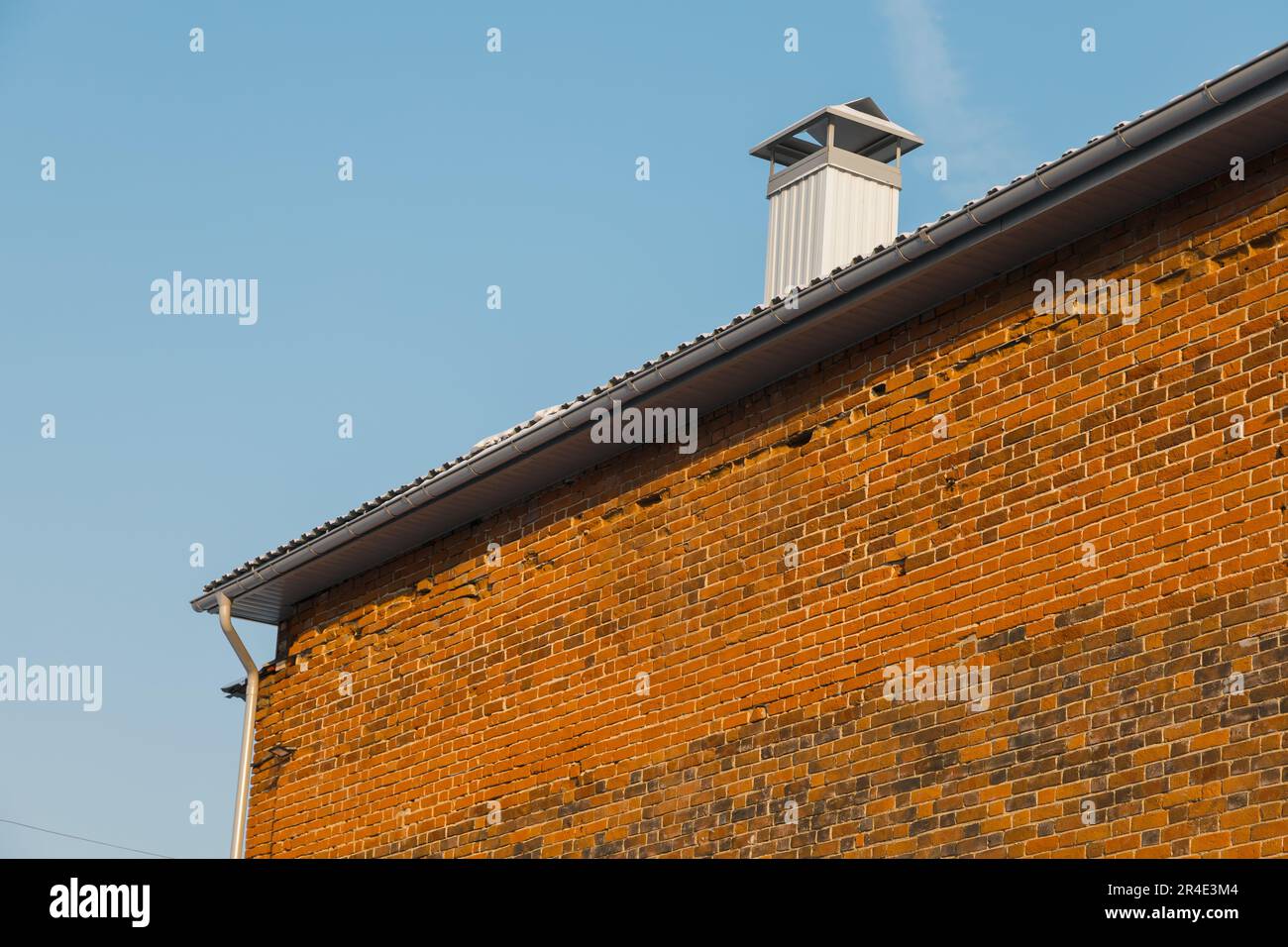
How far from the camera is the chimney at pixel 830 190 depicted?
1408 cm

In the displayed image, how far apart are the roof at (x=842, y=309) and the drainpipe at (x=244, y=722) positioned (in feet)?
0.54

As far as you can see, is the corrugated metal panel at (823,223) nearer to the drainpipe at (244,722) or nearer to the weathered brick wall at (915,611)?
the weathered brick wall at (915,611)

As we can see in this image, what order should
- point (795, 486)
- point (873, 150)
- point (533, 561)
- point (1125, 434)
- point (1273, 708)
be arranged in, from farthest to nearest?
point (873, 150) → point (533, 561) → point (795, 486) → point (1125, 434) → point (1273, 708)

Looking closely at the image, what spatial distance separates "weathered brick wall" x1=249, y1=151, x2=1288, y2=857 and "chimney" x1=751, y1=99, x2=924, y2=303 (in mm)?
2571

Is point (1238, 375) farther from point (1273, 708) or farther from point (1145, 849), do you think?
point (1145, 849)

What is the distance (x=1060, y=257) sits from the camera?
10008 millimetres

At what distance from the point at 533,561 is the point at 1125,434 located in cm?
472

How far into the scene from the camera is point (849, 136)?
15.0 meters


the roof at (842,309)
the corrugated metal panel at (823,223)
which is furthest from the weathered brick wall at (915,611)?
the corrugated metal panel at (823,223)

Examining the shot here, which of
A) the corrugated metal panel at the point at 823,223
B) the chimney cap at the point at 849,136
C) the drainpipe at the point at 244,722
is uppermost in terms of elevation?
the chimney cap at the point at 849,136

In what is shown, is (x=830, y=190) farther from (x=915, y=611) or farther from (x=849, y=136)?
(x=915, y=611)

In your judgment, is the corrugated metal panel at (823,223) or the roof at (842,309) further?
the corrugated metal panel at (823,223)
